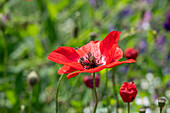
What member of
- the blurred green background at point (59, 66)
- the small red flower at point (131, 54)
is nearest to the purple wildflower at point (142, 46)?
the blurred green background at point (59, 66)

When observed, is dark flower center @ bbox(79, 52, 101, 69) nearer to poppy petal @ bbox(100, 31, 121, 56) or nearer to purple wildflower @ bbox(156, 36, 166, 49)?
poppy petal @ bbox(100, 31, 121, 56)

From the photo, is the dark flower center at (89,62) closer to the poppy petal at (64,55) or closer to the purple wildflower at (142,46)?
the poppy petal at (64,55)

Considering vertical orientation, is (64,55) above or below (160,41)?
below

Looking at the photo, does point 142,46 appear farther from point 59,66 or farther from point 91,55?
point 91,55

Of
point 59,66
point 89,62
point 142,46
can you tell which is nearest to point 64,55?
point 89,62

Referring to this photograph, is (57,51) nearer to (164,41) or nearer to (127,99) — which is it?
(127,99)

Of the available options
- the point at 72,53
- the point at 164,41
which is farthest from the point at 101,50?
the point at 164,41

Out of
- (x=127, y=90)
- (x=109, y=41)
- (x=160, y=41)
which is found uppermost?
(x=160, y=41)

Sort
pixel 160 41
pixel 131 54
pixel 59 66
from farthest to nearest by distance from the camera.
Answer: pixel 160 41 → pixel 59 66 → pixel 131 54
